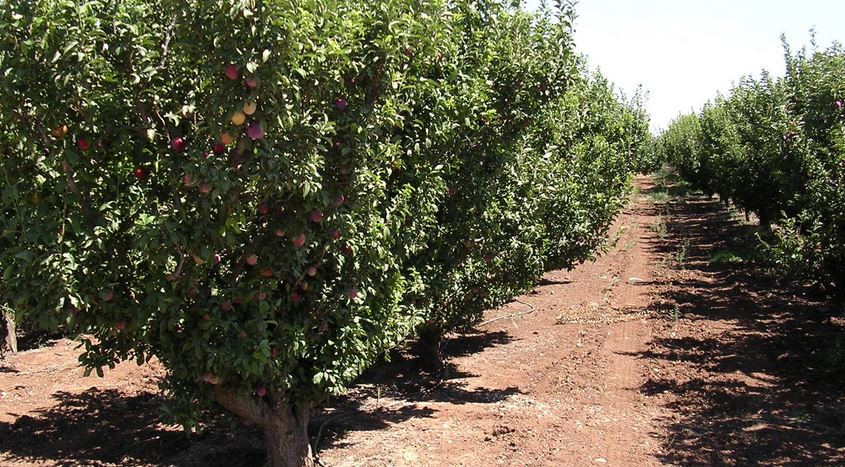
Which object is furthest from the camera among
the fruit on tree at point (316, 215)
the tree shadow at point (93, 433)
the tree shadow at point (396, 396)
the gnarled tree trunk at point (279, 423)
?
the tree shadow at point (396, 396)

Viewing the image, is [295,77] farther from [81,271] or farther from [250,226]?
[81,271]

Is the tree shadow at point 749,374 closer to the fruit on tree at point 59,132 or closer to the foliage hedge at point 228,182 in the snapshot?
the foliage hedge at point 228,182

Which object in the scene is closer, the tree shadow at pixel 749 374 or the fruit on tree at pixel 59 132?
the fruit on tree at pixel 59 132

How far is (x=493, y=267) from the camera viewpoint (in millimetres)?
6758

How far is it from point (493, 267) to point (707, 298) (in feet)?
23.1

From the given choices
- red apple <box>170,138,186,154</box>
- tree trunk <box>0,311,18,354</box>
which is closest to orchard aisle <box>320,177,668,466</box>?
red apple <box>170,138,186,154</box>

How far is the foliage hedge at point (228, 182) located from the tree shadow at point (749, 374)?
312cm

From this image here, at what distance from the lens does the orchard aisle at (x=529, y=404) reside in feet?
17.9

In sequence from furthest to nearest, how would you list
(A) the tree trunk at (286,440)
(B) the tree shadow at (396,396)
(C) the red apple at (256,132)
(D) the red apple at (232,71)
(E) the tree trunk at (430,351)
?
1. (E) the tree trunk at (430,351)
2. (B) the tree shadow at (396,396)
3. (A) the tree trunk at (286,440)
4. (C) the red apple at (256,132)
5. (D) the red apple at (232,71)

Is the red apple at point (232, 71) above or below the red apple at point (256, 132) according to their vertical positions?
above

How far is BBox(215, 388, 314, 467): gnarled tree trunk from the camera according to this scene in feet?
14.6

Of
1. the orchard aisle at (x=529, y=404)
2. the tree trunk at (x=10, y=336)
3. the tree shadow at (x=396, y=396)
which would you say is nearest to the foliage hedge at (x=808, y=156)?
the orchard aisle at (x=529, y=404)

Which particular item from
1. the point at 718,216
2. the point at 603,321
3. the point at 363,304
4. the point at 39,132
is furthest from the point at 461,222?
the point at 718,216

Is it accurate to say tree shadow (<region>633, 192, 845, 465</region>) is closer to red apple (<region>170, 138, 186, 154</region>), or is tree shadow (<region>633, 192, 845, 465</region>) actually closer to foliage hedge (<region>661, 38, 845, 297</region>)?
foliage hedge (<region>661, 38, 845, 297</region>)
